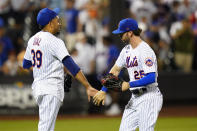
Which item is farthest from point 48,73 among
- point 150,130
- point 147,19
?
point 147,19

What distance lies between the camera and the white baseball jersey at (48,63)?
6.14 meters

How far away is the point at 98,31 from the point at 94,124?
4.28 m

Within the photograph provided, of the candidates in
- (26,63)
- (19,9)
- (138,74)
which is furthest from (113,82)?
(19,9)

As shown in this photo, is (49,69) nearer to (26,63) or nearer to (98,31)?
(26,63)

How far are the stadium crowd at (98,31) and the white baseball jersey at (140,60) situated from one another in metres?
7.65

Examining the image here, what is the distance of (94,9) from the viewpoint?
15422 millimetres

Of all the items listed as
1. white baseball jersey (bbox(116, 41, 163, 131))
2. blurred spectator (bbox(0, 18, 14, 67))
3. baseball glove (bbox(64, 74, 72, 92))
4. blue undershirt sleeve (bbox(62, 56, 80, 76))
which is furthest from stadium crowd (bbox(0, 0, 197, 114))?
blue undershirt sleeve (bbox(62, 56, 80, 76))

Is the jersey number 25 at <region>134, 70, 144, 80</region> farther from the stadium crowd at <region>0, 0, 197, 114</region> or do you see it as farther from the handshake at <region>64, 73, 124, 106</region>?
the stadium crowd at <region>0, 0, 197, 114</region>

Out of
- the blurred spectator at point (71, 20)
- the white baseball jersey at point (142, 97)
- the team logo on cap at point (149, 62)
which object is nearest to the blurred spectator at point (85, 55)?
the blurred spectator at point (71, 20)

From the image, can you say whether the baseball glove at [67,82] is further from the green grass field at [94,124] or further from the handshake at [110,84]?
the green grass field at [94,124]

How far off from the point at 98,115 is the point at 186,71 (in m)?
3.24

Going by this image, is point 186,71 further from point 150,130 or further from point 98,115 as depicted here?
point 150,130

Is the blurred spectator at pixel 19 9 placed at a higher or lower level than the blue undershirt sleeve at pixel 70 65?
higher

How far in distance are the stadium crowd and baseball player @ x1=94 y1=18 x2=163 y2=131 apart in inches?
299
